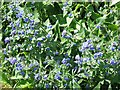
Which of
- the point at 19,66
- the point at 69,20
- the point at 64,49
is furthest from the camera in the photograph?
the point at 69,20

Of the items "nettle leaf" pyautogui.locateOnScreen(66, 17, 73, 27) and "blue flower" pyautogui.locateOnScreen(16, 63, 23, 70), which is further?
"nettle leaf" pyautogui.locateOnScreen(66, 17, 73, 27)

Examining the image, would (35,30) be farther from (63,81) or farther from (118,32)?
(118,32)

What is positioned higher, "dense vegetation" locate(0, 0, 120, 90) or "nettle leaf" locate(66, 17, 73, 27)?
"nettle leaf" locate(66, 17, 73, 27)

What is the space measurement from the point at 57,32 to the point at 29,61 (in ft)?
1.26

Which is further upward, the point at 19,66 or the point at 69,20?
the point at 69,20

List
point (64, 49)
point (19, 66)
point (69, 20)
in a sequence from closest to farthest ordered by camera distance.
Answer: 1. point (19, 66)
2. point (64, 49)
3. point (69, 20)

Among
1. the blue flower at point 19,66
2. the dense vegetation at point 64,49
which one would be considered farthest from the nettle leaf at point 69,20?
the blue flower at point 19,66

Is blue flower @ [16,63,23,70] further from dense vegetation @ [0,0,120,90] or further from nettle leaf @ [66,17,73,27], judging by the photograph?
nettle leaf @ [66,17,73,27]

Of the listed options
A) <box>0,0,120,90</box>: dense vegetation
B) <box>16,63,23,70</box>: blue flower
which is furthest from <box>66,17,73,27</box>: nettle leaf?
<box>16,63,23,70</box>: blue flower

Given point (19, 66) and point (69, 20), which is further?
point (69, 20)

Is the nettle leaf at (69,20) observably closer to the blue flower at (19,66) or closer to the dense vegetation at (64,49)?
the dense vegetation at (64,49)

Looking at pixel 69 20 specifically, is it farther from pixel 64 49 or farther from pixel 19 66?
pixel 19 66

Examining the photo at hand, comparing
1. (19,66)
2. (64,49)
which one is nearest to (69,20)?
(64,49)

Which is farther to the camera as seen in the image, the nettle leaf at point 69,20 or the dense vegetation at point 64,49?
the nettle leaf at point 69,20
